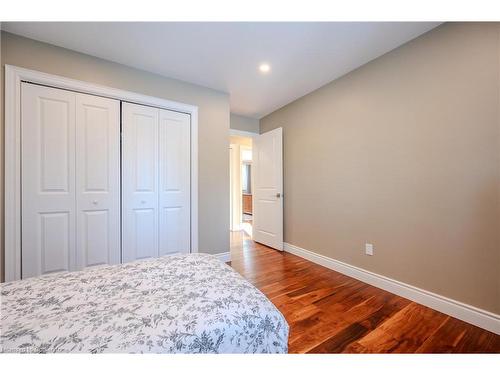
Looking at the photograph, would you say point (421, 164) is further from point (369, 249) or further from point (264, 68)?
point (264, 68)

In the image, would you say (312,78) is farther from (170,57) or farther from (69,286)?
(69,286)

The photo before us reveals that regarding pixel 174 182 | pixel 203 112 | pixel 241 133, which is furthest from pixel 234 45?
pixel 241 133

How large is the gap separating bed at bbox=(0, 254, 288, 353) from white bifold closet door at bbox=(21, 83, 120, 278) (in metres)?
1.19

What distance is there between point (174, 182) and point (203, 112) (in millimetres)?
1019

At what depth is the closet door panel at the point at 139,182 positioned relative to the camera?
7.58 feet

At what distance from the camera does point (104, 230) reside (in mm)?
2195

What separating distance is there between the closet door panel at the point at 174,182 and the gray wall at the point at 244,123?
1199mm

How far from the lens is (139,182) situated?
239 centimetres

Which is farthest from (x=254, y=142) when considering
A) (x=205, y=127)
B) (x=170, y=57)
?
(x=170, y=57)

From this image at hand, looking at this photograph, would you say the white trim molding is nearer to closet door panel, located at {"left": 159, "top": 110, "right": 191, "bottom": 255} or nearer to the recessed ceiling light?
closet door panel, located at {"left": 159, "top": 110, "right": 191, "bottom": 255}

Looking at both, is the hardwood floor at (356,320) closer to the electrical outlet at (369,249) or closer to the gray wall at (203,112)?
the electrical outlet at (369,249)

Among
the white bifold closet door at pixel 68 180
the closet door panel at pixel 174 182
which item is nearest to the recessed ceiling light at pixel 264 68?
the closet door panel at pixel 174 182

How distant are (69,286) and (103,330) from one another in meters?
0.47

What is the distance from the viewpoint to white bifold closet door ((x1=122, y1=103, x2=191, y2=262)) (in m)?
2.33
